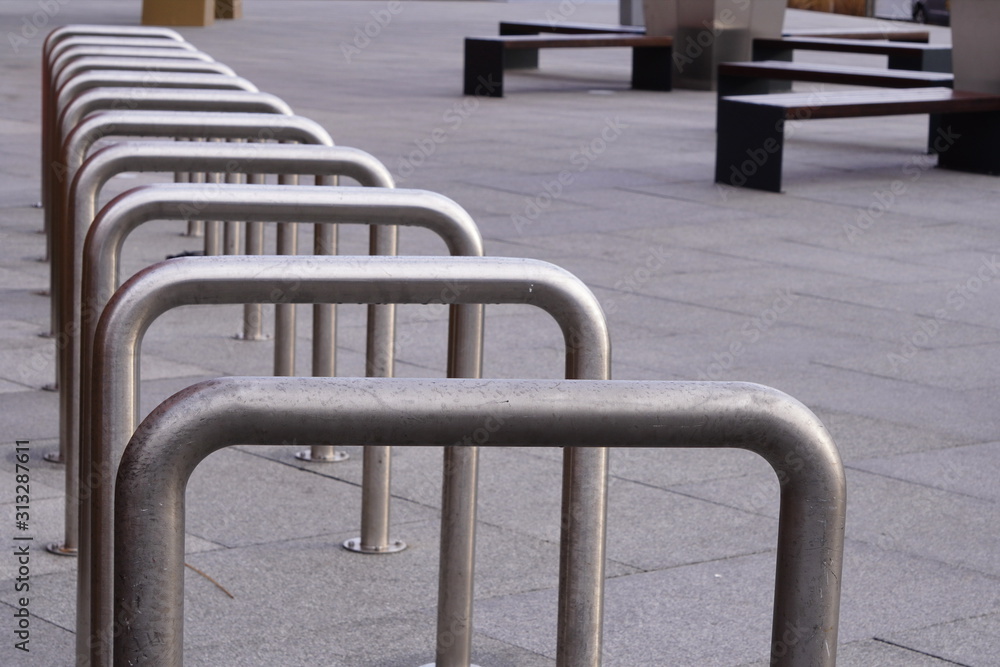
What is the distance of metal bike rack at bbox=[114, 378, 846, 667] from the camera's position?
1.43 meters

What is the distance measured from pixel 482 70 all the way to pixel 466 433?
14362 millimetres

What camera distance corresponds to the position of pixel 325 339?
13.5 feet

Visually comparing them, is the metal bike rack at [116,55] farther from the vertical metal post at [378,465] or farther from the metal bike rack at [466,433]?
the metal bike rack at [466,433]

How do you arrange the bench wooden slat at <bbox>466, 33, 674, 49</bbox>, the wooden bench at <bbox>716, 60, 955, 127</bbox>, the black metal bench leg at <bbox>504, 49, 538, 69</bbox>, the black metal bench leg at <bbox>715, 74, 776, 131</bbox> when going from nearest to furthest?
the wooden bench at <bbox>716, 60, 955, 127</bbox> < the black metal bench leg at <bbox>715, 74, 776, 131</bbox> < the bench wooden slat at <bbox>466, 33, 674, 49</bbox> < the black metal bench leg at <bbox>504, 49, 538, 69</bbox>

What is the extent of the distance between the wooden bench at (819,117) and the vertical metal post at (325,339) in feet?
20.1

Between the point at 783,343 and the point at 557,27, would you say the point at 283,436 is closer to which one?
the point at 783,343

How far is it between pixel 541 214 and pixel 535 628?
225 inches

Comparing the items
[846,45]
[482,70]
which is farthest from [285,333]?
[846,45]

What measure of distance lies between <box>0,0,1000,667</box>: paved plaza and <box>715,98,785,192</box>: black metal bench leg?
18 centimetres

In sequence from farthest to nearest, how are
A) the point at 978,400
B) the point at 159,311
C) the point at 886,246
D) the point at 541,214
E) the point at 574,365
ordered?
the point at 541,214 < the point at 886,246 < the point at 978,400 < the point at 574,365 < the point at 159,311

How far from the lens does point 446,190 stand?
924 cm

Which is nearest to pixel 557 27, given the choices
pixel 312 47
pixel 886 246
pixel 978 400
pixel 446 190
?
pixel 312 47

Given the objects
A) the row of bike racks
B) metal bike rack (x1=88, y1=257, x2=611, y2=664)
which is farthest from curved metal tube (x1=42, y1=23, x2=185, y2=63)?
metal bike rack (x1=88, y1=257, x2=611, y2=664)

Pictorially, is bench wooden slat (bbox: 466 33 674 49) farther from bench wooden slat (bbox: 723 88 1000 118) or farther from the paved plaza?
bench wooden slat (bbox: 723 88 1000 118)
